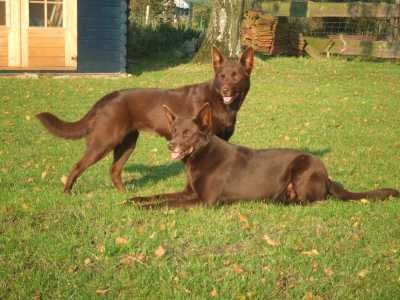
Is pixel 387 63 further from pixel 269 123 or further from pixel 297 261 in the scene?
pixel 297 261

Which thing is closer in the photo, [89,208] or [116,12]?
[89,208]

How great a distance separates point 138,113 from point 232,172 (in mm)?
1427

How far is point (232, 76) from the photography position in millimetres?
7664

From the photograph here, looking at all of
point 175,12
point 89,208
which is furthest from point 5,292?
point 175,12

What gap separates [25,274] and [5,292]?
30 cm

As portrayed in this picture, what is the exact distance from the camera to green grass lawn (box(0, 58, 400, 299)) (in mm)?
4586

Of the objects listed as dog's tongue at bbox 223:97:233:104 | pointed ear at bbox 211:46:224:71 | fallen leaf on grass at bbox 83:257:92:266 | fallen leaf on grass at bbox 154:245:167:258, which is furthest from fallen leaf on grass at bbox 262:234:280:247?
pointed ear at bbox 211:46:224:71

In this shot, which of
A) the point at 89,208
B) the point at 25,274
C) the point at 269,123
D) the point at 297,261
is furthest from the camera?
the point at 269,123

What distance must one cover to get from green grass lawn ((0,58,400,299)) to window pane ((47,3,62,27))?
9950mm

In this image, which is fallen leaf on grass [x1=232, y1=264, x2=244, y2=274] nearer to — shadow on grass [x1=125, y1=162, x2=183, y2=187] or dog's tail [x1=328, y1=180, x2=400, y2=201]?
dog's tail [x1=328, y1=180, x2=400, y2=201]

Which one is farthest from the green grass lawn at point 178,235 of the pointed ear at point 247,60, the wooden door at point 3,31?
the wooden door at point 3,31

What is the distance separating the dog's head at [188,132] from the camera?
646 cm

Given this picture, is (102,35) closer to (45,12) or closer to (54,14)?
(54,14)

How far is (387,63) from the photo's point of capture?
80.0ft
